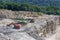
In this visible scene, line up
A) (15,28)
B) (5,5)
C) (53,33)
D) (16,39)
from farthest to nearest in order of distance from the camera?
(5,5)
(53,33)
(15,28)
(16,39)

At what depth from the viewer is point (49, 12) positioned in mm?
70938

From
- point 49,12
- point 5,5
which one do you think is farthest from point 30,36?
point 49,12

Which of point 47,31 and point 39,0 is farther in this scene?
point 39,0

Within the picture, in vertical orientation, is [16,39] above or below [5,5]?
above

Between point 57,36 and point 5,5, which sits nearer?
point 57,36

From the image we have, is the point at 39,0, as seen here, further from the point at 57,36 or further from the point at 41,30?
the point at 41,30

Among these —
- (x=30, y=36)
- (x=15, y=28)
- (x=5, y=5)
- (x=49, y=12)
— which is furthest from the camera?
(x=49, y=12)

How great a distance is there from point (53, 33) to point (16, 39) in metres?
17.4

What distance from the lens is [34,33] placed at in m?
34.4

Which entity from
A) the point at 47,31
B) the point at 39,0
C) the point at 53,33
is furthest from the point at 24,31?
the point at 39,0

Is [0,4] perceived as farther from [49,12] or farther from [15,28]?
[15,28]

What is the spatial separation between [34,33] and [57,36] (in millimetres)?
12414

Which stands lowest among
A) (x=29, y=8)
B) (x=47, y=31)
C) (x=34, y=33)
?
(x=29, y=8)

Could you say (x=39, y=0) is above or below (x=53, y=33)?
below
